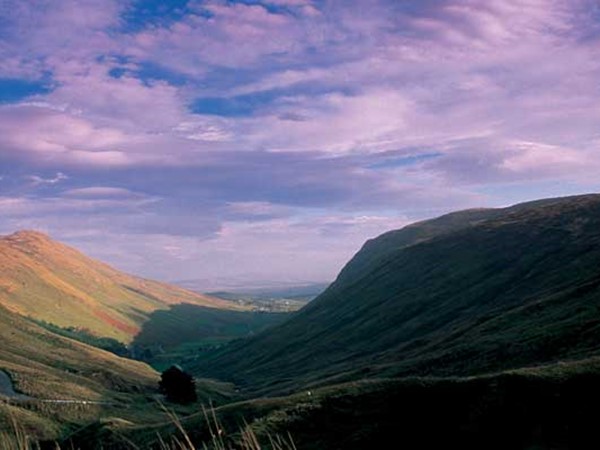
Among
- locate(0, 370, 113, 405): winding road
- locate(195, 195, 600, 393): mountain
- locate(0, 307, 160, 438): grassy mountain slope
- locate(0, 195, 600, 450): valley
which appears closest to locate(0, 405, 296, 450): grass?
locate(0, 195, 600, 450): valley

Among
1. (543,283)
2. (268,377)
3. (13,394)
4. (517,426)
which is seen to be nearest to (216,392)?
(268,377)

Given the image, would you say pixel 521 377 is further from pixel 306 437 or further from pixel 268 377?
pixel 268 377

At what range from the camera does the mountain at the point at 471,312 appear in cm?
6612

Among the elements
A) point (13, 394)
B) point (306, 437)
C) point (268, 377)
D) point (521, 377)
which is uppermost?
point (521, 377)

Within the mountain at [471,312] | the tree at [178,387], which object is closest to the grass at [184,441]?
the mountain at [471,312]

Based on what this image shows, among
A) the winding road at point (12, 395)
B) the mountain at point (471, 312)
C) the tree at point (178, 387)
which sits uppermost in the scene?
the mountain at point (471, 312)

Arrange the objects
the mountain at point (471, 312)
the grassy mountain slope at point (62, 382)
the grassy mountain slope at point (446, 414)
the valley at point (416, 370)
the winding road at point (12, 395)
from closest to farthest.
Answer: the grassy mountain slope at point (446, 414) → the valley at point (416, 370) → the mountain at point (471, 312) → the grassy mountain slope at point (62, 382) → the winding road at point (12, 395)

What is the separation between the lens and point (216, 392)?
137 meters

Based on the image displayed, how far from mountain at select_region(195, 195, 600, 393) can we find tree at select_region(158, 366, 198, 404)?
1667 cm

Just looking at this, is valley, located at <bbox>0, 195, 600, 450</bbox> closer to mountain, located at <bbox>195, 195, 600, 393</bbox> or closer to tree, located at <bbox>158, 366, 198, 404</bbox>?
mountain, located at <bbox>195, 195, 600, 393</bbox>

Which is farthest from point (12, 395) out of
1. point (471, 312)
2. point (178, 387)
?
point (471, 312)

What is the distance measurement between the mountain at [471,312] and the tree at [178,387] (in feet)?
54.7

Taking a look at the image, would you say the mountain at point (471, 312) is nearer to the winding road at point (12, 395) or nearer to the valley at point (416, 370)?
the valley at point (416, 370)

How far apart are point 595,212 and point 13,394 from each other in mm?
139005
